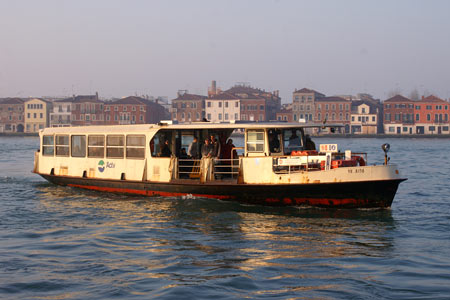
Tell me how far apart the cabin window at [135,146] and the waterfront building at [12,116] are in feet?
412

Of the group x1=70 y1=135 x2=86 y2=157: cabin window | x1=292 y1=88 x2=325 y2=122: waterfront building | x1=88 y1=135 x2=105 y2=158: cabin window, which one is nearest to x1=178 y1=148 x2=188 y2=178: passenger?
x1=88 y1=135 x2=105 y2=158: cabin window

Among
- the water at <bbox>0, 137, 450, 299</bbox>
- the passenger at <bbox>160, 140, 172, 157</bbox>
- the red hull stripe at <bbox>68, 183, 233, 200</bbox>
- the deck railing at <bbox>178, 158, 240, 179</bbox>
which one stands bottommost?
the water at <bbox>0, 137, 450, 299</bbox>

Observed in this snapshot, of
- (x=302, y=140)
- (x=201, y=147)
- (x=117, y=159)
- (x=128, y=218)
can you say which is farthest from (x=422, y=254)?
(x=117, y=159)

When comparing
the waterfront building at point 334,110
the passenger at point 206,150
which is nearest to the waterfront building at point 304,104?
the waterfront building at point 334,110

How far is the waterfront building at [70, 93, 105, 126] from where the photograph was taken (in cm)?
13288

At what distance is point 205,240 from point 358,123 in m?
116

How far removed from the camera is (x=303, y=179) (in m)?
16.4

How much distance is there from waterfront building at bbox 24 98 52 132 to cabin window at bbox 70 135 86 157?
118m

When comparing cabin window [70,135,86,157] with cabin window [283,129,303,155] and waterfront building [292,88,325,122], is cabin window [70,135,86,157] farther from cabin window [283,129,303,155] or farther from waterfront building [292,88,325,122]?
waterfront building [292,88,325,122]

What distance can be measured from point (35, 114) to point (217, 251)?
5152 inches

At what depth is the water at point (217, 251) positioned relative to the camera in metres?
9.78

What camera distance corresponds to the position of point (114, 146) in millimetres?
21047

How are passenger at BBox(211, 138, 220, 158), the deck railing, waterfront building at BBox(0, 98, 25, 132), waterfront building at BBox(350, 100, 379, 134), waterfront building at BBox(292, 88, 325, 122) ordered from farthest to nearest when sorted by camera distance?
waterfront building at BBox(0, 98, 25, 132) → waterfront building at BBox(292, 88, 325, 122) → waterfront building at BBox(350, 100, 379, 134) → passenger at BBox(211, 138, 220, 158) → the deck railing

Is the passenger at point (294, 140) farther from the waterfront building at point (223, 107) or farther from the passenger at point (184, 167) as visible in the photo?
the waterfront building at point (223, 107)
